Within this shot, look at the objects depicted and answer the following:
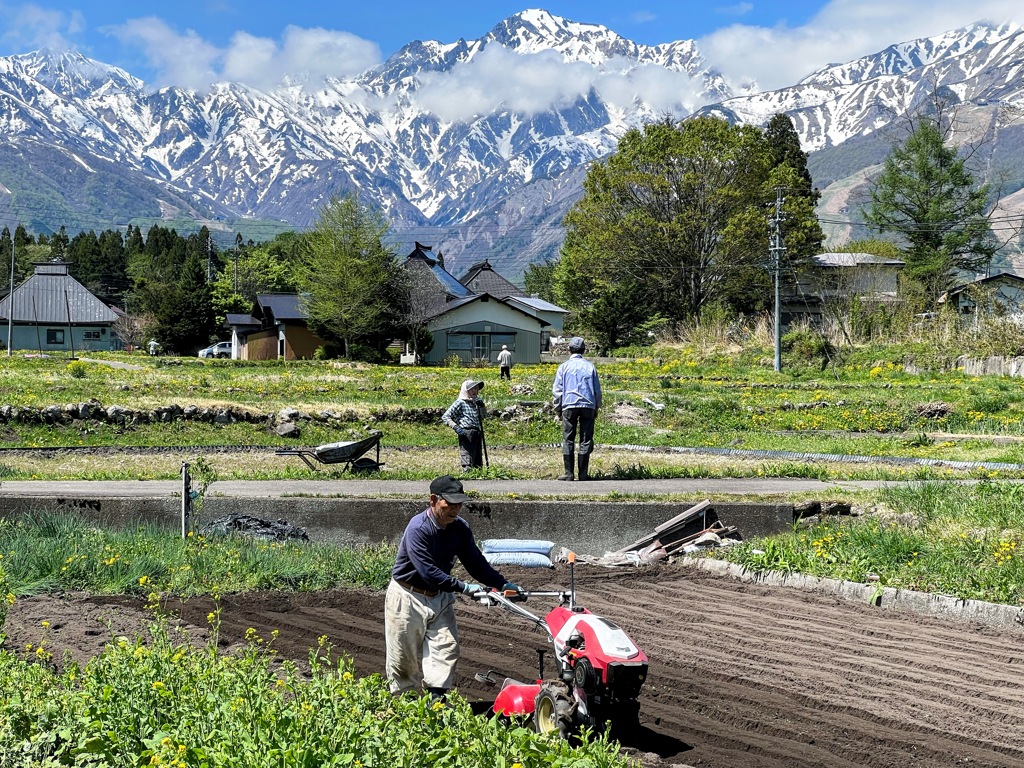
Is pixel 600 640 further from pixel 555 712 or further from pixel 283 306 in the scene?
pixel 283 306

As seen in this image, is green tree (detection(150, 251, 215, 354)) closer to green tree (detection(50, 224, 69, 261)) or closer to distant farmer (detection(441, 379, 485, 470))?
green tree (detection(50, 224, 69, 261))

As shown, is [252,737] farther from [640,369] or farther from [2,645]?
[640,369]

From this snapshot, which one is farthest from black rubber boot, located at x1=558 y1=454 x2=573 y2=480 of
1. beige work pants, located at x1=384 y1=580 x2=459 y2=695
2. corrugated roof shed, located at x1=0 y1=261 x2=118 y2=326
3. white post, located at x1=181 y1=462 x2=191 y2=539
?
corrugated roof shed, located at x1=0 y1=261 x2=118 y2=326

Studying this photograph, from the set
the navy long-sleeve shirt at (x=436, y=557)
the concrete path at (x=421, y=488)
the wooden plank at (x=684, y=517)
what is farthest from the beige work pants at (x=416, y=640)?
the concrete path at (x=421, y=488)

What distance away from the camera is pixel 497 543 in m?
12.6

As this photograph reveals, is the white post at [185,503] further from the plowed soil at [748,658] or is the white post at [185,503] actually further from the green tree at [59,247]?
the green tree at [59,247]

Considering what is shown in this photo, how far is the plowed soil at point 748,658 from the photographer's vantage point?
22.6 ft

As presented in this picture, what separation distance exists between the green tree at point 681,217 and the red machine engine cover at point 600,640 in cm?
5965

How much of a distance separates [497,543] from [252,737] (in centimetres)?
730

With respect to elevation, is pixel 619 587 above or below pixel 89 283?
below

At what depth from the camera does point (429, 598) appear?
7375 mm

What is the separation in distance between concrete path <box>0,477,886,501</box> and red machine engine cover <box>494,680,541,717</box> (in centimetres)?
756

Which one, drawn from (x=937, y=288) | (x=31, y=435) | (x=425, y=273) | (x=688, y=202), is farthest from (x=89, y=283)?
(x=31, y=435)

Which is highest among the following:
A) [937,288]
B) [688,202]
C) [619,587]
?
[688,202]
